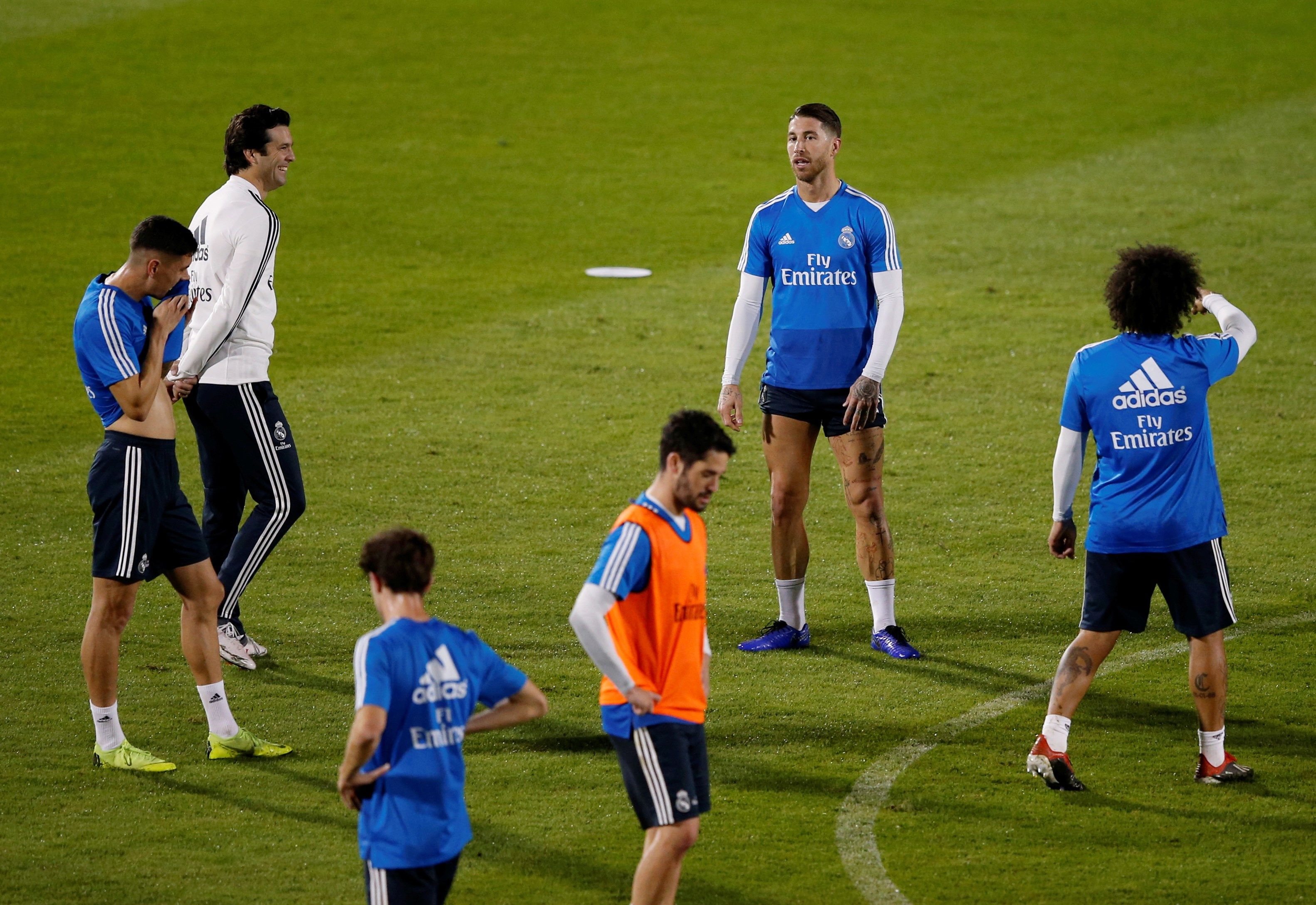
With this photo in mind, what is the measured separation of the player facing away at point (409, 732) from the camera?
393 centimetres

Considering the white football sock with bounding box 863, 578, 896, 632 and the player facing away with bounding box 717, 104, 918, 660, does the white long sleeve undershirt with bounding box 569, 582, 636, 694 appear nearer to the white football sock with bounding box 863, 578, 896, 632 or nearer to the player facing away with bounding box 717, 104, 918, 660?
the player facing away with bounding box 717, 104, 918, 660

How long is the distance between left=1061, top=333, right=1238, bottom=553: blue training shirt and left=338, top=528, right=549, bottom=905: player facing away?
8.90 ft

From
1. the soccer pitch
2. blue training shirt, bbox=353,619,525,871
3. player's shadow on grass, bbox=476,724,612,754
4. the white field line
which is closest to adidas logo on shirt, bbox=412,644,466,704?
blue training shirt, bbox=353,619,525,871

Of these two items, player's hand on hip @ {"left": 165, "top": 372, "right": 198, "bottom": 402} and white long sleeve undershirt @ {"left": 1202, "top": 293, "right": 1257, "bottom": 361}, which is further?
player's hand on hip @ {"left": 165, "top": 372, "right": 198, "bottom": 402}

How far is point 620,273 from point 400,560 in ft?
38.0

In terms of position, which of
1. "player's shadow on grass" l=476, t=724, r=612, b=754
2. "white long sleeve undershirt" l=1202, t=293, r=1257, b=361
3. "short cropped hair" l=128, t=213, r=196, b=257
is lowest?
"player's shadow on grass" l=476, t=724, r=612, b=754

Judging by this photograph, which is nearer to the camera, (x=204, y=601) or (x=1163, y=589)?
(x=1163, y=589)

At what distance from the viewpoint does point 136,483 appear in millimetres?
5949

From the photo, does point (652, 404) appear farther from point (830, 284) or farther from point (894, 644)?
point (894, 644)

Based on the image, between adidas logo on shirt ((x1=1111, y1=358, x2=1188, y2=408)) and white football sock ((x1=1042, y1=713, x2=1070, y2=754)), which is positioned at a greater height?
adidas logo on shirt ((x1=1111, y1=358, x2=1188, y2=408))

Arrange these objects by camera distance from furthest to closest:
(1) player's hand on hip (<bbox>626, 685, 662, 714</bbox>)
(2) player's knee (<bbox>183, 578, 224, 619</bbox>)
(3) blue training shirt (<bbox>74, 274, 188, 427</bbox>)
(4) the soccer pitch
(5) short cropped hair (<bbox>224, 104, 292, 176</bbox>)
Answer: (5) short cropped hair (<bbox>224, 104, 292, 176</bbox>)
(2) player's knee (<bbox>183, 578, 224, 619</bbox>)
(3) blue training shirt (<bbox>74, 274, 188, 427</bbox>)
(4) the soccer pitch
(1) player's hand on hip (<bbox>626, 685, 662, 714</bbox>)

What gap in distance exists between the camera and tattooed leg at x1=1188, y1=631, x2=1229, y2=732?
19.2ft

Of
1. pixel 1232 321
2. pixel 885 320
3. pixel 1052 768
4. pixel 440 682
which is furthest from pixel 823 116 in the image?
pixel 440 682

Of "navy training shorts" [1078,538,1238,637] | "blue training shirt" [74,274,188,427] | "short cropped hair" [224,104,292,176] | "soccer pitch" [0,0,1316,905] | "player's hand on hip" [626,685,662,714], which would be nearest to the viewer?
"player's hand on hip" [626,685,662,714]
